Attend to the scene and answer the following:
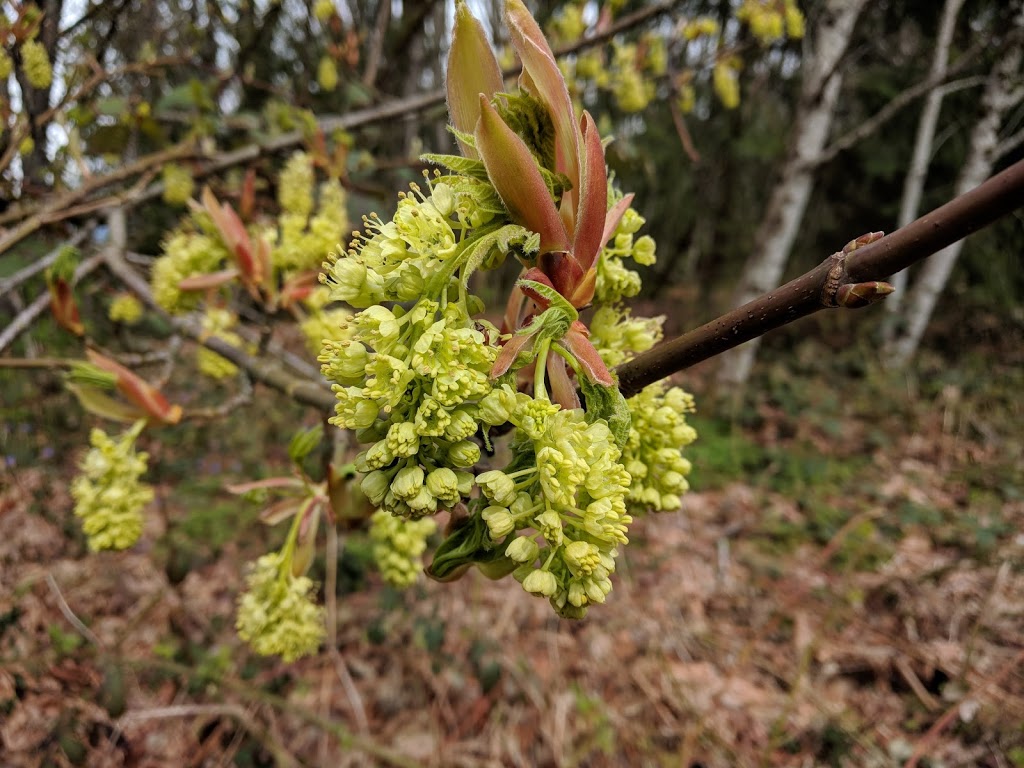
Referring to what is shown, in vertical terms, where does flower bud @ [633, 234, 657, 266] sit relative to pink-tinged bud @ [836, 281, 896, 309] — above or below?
above

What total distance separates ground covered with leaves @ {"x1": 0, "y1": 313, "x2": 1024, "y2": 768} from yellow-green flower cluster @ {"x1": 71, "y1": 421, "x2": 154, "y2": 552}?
903mm

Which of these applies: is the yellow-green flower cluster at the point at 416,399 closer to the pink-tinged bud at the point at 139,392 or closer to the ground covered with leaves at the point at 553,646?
the pink-tinged bud at the point at 139,392

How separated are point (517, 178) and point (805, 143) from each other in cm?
498

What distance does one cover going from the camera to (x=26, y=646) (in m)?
2.33

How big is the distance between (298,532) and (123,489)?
456mm

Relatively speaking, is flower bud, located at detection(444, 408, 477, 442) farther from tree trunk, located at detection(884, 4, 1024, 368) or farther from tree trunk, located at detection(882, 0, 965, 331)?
tree trunk, located at detection(882, 0, 965, 331)

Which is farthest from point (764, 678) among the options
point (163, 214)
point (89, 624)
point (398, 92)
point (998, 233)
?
point (998, 233)

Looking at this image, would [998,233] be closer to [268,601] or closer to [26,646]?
[268,601]

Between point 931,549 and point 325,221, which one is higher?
point 325,221

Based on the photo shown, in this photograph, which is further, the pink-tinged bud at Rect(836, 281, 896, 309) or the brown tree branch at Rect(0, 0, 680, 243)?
the brown tree branch at Rect(0, 0, 680, 243)

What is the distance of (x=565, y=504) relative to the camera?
0.62 metres

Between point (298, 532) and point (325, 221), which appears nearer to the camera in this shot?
point (298, 532)

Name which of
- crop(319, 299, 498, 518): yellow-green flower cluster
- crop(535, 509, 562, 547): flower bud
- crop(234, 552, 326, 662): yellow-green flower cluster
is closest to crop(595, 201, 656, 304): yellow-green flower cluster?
crop(319, 299, 498, 518): yellow-green flower cluster

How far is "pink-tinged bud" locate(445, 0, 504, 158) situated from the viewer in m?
0.72
